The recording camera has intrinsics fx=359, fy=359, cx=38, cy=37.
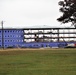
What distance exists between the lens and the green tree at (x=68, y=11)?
49.9 metres

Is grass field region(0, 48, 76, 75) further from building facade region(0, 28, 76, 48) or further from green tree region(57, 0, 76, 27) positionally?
building facade region(0, 28, 76, 48)

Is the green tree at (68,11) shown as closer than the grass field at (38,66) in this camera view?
No

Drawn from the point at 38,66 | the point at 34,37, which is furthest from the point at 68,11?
the point at 34,37

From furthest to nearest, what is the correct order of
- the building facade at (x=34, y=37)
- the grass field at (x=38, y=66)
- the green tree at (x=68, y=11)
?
the building facade at (x=34, y=37) < the green tree at (x=68, y=11) < the grass field at (x=38, y=66)

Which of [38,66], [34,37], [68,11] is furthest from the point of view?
[34,37]

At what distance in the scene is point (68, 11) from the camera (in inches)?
2003

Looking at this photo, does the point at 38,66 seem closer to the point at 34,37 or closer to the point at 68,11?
the point at 68,11

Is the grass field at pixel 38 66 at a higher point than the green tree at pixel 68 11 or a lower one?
lower

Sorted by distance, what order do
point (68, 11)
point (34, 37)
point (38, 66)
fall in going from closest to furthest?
point (38, 66), point (68, 11), point (34, 37)

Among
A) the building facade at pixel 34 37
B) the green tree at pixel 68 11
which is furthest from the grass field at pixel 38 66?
the building facade at pixel 34 37

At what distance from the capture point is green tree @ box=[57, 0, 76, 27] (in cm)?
4994

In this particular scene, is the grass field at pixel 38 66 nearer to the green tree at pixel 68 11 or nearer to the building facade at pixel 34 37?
the green tree at pixel 68 11

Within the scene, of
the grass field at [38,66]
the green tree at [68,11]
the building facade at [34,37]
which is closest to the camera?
the grass field at [38,66]

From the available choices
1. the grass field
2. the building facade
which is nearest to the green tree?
the grass field
